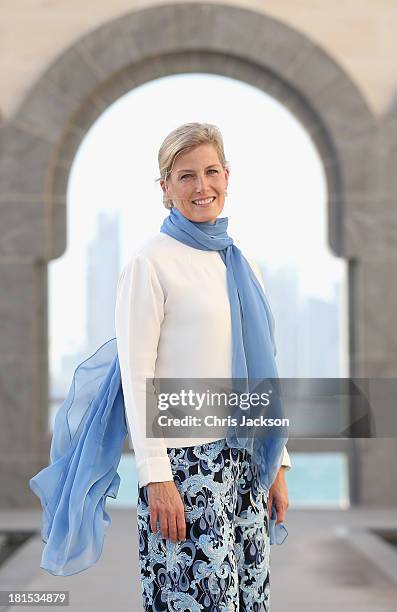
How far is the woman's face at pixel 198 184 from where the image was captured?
1.93 m

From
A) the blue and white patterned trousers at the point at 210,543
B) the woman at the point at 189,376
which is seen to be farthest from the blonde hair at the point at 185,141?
the blue and white patterned trousers at the point at 210,543

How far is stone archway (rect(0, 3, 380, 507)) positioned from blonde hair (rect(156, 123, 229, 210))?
4.14 metres

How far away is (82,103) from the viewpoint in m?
6.07

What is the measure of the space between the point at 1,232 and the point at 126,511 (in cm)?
192

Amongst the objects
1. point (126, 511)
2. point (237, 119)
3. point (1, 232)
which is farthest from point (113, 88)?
point (126, 511)

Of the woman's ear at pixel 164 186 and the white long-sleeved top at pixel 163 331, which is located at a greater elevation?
the woman's ear at pixel 164 186

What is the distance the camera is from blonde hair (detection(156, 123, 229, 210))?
6.26 ft

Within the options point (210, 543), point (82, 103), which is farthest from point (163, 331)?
point (82, 103)

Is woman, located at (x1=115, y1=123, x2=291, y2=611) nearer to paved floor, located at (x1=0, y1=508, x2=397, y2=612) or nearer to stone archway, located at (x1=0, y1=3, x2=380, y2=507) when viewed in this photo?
paved floor, located at (x1=0, y1=508, x2=397, y2=612)

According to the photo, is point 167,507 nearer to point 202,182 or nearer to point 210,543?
point 210,543

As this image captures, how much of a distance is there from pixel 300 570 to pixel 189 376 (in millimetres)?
2706

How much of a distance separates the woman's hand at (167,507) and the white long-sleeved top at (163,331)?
0.8 inches

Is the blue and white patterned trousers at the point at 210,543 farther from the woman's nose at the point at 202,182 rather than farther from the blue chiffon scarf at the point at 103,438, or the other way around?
the woman's nose at the point at 202,182

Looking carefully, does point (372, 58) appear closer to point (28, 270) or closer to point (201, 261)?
point (28, 270)
